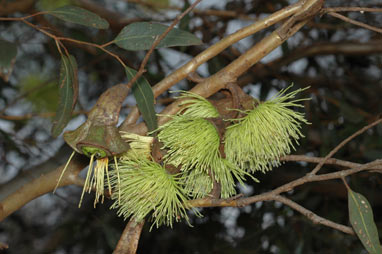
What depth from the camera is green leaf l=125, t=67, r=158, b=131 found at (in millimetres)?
699

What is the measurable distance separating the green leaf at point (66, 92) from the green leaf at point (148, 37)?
0.09 metres

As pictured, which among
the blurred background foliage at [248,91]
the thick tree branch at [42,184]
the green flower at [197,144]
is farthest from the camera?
Answer: the blurred background foliage at [248,91]

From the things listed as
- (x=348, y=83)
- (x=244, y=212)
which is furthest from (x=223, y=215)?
(x=348, y=83)

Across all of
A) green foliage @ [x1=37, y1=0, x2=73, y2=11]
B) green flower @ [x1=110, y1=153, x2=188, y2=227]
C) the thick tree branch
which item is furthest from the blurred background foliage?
green flower @ [x1=110, y1=153, x2=188, y2=227]

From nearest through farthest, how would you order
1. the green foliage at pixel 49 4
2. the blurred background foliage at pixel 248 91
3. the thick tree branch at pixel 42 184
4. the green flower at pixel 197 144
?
the green flower at pixel 197 144, the thick tree branch at pixel 42 184, the blurred background foliage at pixel 248 91, the green foliage at pixel 49 4

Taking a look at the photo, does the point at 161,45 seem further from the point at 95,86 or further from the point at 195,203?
the point at 95,86

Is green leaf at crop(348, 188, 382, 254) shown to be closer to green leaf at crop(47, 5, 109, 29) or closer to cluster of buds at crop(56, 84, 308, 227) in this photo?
cluster of buds at crop(56, 84, 308, 227)

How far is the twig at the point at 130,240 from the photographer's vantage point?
2.19 feet

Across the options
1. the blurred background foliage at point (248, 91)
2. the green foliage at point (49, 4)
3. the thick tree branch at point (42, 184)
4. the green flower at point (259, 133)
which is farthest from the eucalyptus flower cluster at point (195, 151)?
the green foliage at point (49, 4)

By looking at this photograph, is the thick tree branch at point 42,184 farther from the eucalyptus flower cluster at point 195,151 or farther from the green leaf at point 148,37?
the green leaf at point 148,37

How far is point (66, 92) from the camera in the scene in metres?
0.74

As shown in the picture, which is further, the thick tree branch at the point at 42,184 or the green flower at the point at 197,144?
the thick tree branch at the point at 42,184

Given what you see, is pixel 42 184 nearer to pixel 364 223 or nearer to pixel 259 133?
pixel 259 133

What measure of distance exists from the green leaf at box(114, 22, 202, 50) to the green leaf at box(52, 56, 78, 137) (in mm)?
92
